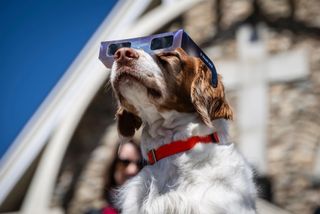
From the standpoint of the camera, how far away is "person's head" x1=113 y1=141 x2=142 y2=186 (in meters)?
2.91

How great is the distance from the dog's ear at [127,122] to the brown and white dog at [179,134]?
0.01m

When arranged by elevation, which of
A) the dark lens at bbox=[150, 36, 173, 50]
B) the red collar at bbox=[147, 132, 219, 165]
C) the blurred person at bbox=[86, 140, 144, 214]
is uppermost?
the dark lens at bbox=[150, 36, 173, 50]

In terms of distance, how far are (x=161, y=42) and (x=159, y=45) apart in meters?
0.02

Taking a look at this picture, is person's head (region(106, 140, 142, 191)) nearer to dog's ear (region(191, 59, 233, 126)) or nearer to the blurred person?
the blurred person

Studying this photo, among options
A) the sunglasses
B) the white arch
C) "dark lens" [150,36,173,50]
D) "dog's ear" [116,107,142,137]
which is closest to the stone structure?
the white arch

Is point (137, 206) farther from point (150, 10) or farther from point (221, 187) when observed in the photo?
point (150, 10)

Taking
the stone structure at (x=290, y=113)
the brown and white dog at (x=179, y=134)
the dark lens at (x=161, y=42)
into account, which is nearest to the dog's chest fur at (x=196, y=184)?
the brown and white dog at (x=179, y=134)

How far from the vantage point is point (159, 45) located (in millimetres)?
1999

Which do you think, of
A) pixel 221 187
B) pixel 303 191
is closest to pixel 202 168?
pixel 221 187

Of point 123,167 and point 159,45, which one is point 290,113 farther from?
point 159,45

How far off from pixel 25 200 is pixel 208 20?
2513mm

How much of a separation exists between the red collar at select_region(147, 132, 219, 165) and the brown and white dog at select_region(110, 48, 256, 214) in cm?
1

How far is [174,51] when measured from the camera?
2.04 m

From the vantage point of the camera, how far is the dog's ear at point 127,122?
86.1 inches
